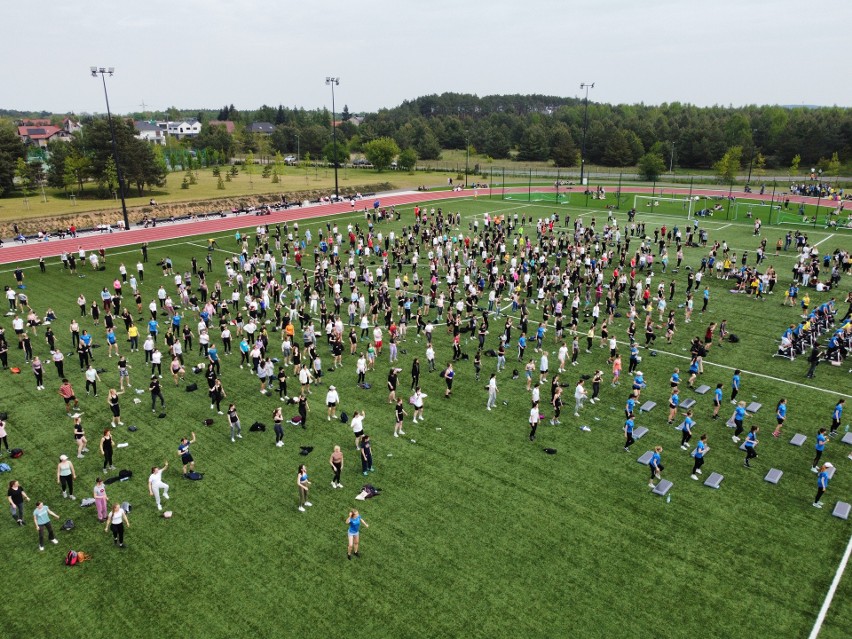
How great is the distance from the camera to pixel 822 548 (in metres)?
12.7

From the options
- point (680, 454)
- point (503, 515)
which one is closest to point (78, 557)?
point (503, 515)

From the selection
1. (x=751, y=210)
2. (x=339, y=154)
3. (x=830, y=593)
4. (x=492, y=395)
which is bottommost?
(x=830, y=593)

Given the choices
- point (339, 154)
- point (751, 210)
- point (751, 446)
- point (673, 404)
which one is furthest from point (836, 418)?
point (339, 154)

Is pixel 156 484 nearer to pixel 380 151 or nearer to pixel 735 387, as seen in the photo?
pixel 735 387

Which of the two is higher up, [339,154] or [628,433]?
[339,154]

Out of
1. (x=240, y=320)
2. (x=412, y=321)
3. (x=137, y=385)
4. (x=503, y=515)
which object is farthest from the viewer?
(x=412, y=321)


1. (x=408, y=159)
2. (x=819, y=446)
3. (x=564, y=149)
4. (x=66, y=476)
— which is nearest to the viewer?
(x=66, y=476)

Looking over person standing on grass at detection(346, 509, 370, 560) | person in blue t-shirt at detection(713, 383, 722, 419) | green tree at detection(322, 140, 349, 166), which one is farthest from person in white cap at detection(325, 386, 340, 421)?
green tree at detection(322, 140, 349, 166)

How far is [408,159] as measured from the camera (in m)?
95.1

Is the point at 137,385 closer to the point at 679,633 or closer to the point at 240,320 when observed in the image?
the point at 240,320

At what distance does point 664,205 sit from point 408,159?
45685 mm

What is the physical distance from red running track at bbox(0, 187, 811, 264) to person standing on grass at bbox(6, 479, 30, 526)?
31877 mm

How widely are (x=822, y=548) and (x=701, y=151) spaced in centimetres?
9756

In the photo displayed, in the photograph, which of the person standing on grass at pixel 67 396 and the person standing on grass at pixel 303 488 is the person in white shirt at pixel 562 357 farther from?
the person standing on grass at pixel 67 396
